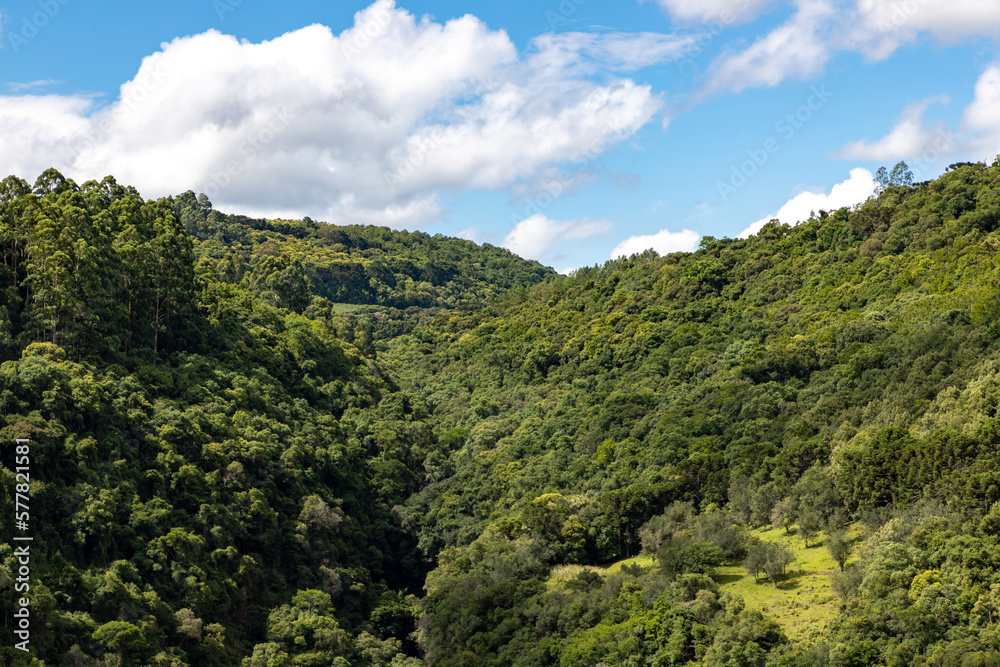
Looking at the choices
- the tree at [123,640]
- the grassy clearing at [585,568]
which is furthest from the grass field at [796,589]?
the tree at [123,640]

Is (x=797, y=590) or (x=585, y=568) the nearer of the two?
(x=797, y=590)

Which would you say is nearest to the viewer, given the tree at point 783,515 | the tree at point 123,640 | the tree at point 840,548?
the tree at point 123,640

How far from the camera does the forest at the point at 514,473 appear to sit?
39.8 metres

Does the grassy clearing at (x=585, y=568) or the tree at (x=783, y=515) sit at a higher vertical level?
the tree at (x=783, y=515)

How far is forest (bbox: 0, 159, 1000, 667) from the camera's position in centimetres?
3978

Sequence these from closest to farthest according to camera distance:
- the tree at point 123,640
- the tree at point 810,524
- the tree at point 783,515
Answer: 1. the tree at point 123,640
2. the tree at point 810,524
3. the tree at point 783,515

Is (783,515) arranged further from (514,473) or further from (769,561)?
(514,473)

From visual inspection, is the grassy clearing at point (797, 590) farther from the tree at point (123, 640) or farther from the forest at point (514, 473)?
the tree at point (123, 640)

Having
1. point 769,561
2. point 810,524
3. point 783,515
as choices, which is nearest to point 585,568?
point 783,515

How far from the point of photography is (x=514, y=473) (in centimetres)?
6988

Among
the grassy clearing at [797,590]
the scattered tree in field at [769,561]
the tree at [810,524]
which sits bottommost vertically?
the grassy clearing at [797,590]

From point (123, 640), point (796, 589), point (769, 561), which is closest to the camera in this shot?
point (123, 640)

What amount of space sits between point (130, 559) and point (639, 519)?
101ft

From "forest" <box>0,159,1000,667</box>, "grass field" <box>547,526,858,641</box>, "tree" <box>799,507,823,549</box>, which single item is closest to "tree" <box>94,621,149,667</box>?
"forest" <box>0,159,1000,667</box>
